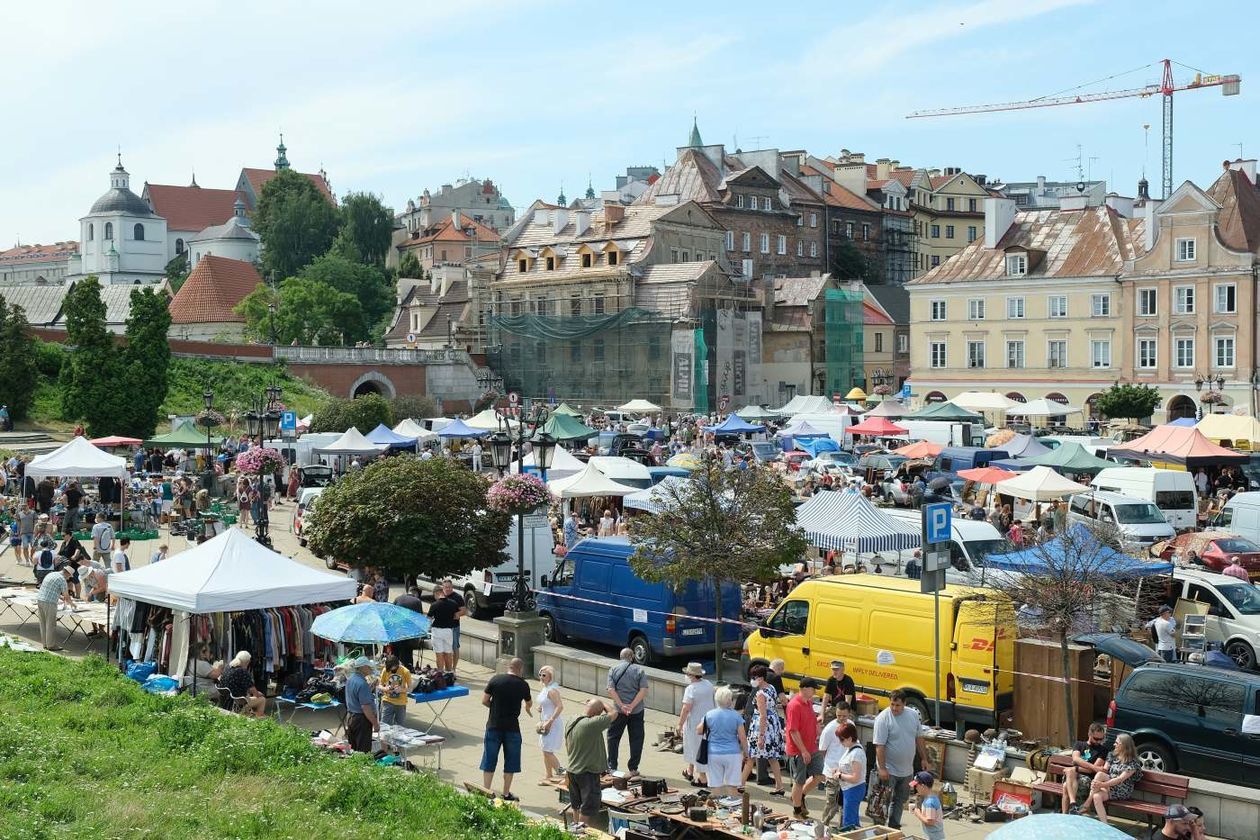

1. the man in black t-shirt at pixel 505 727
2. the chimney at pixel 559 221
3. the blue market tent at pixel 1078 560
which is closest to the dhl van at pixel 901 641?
the blue market tent at pixel 1078 560

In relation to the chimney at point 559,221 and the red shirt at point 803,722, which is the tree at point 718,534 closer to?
the red shirt at point 803,722

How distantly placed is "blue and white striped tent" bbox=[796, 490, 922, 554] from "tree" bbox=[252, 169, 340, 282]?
101 m

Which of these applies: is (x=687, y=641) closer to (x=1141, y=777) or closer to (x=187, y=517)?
(x=1141, y=777)

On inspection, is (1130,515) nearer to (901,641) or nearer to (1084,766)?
(901,641)

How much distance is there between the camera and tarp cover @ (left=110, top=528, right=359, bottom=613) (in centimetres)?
1598

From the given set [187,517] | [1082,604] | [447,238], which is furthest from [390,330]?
[1082,604]

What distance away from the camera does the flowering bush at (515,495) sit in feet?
72.2

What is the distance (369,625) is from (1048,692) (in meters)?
7.54

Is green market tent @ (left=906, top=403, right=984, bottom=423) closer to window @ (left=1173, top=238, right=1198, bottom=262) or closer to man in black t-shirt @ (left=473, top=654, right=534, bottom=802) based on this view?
window @ (left=1173, top=238, right=1198, bottom=262)

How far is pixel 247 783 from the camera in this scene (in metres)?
12.0

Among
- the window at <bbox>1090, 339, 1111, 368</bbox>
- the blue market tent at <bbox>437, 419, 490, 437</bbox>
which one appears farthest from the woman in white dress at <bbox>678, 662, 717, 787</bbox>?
the window at <bbox>1090, 339, 1111, 368</bbox>

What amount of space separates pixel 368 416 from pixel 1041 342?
3335cm

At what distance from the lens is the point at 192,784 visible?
1213 centimetres

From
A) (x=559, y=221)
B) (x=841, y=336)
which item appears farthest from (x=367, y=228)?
(x=841, y=336)
